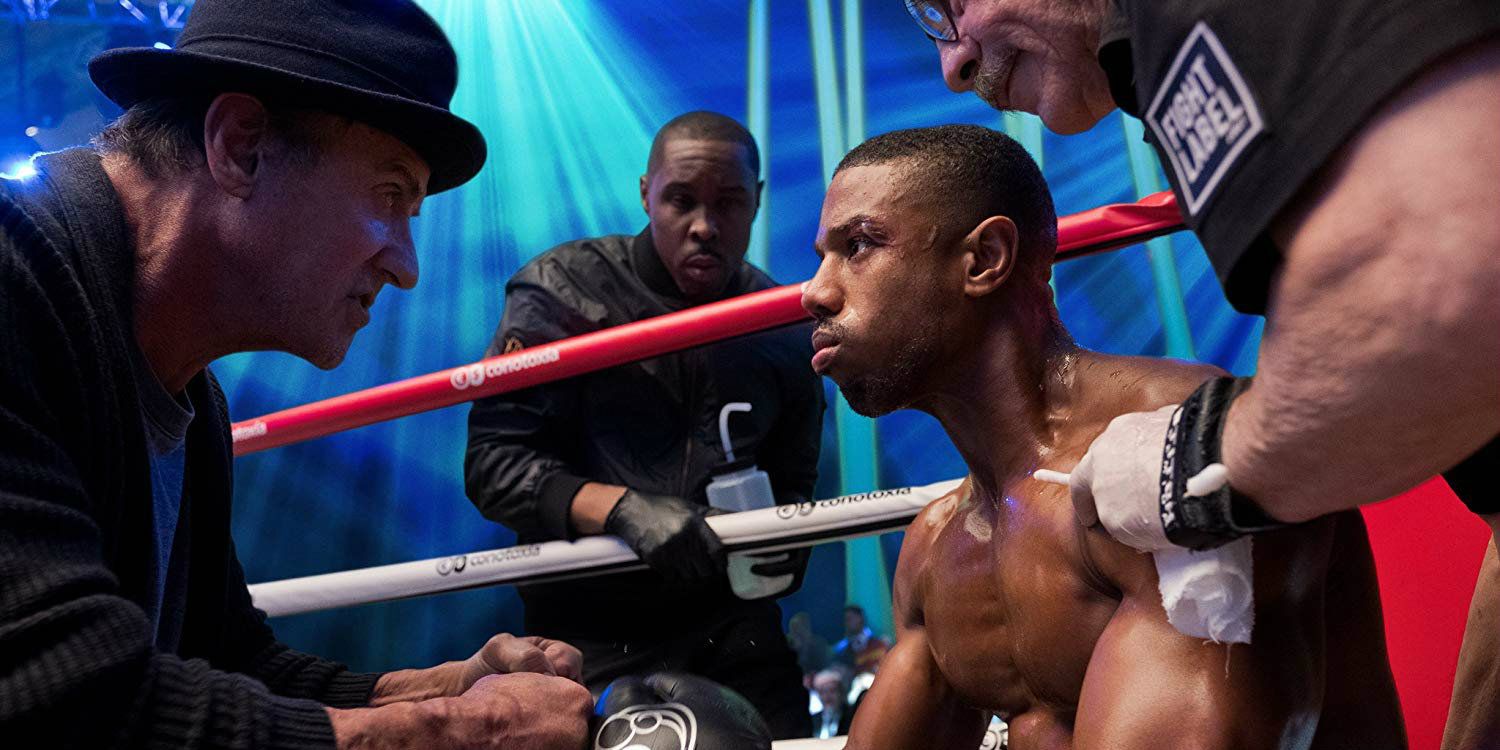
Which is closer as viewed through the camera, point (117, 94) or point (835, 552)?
point (117, 94)

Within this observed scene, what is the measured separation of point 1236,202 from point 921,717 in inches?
36.8

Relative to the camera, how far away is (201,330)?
142 cm

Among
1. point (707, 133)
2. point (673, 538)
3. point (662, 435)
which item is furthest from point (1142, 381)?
point (707, 133)

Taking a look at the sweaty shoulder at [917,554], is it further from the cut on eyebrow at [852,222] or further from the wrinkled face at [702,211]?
the wrinkled face at [702,211]

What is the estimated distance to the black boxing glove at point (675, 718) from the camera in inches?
54.6

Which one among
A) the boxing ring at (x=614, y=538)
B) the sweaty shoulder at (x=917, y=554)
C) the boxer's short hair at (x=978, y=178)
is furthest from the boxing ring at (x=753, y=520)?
the boxer's short hair at (x=978, y=178)

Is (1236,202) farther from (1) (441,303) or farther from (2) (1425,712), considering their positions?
(1) (441,303)

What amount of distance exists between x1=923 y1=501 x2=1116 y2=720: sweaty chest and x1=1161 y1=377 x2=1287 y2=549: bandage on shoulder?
1.18 feet

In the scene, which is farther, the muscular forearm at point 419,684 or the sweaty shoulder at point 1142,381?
the muscular forearm at point 419,684

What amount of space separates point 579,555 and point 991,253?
1091 mm

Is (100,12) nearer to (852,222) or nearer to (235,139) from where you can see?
(235,139)

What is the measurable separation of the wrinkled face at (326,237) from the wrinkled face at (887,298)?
0.52 m

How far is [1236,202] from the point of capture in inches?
30.0

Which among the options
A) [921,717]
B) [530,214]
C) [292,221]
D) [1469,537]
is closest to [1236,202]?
[921,717]
